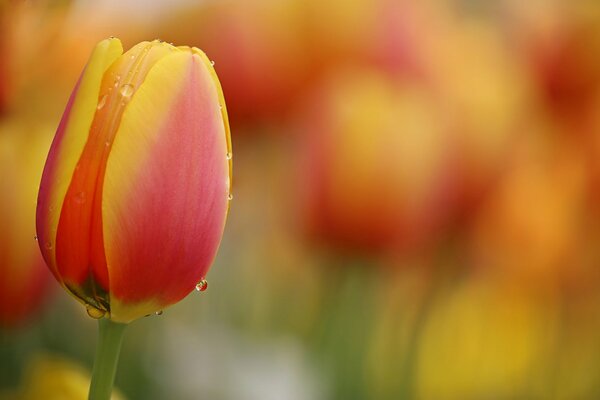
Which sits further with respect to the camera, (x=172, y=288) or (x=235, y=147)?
(x=235, y=147)

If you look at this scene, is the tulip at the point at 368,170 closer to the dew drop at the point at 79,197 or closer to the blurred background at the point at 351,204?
the blurred background at the point at 351,204

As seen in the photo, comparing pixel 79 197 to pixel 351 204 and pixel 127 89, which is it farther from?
pixel 351 204

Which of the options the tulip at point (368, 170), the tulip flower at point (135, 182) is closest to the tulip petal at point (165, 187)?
the tulip flower at point (135, 182)

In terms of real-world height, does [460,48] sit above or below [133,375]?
above

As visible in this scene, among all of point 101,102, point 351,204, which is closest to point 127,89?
point 101,102

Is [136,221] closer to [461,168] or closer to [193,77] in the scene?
[193,77]

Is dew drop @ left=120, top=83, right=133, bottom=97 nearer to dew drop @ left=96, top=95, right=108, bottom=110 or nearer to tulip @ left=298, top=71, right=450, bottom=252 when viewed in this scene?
dew drop @ left=96, top=95, right=108, bottom=110

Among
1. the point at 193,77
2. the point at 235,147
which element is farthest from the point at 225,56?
the point at 193,77
